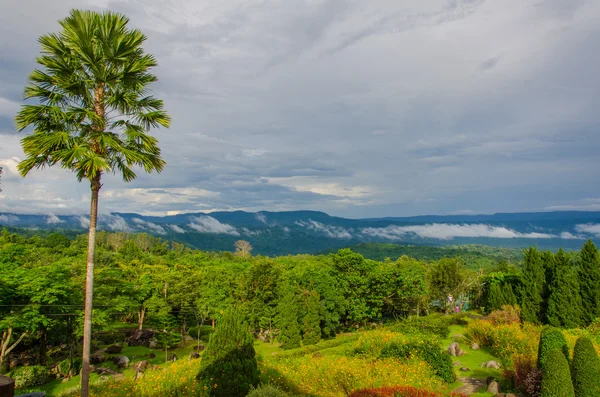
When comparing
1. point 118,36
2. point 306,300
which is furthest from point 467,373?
point 118,36

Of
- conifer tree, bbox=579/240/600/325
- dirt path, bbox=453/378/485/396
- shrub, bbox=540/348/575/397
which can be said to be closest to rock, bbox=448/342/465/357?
dirt path, bbox=453/378/485/396

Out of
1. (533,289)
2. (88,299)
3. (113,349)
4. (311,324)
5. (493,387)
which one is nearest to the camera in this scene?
(88,299)

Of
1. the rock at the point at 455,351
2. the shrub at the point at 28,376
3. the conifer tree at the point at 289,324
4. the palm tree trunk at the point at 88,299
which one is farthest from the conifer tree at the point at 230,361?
the conifer tree at the point at 289,324

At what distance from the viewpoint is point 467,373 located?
55.7 ft

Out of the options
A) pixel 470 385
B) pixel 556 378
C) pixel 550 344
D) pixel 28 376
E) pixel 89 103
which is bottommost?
pixel 28 376

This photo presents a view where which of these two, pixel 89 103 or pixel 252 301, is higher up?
pixel 89 103

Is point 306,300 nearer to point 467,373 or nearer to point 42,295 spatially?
point 467,373

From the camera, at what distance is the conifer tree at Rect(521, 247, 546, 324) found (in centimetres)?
2980

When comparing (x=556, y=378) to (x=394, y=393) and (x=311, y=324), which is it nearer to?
(x=394, y=393)

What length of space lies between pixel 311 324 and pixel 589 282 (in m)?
22.2

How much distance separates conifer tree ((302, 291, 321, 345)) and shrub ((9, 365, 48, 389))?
17.3 meters

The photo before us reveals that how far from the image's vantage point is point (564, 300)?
27797 millimetres

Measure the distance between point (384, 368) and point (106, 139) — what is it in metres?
12.0

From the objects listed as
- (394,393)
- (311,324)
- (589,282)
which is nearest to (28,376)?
(311,324)
